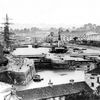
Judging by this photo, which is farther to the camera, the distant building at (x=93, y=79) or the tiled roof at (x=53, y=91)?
the distant building at (x=93, y=79)

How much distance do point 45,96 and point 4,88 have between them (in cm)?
536

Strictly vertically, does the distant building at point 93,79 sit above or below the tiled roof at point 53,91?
above

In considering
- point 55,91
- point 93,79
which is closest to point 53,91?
point 55,91

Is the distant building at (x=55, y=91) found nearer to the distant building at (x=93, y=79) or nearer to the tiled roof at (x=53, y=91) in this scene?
the tiled roof at (x=53, y=91)

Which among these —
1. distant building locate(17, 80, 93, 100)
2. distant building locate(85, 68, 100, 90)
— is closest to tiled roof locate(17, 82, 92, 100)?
distant building locate(17, 80, 93, 100)

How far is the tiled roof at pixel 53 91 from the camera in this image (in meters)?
34.1

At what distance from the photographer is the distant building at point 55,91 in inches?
1346

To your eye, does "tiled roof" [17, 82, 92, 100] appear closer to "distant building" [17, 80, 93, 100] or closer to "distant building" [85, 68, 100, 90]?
"distant building" [17, 80, 93, 100]

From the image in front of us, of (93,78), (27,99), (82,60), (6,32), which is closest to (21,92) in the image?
(27,99)

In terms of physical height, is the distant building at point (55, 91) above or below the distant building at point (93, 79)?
below

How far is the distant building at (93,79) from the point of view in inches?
1531

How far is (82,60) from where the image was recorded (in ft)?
188

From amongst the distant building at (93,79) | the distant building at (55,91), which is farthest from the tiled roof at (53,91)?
the distant building at (93,79)

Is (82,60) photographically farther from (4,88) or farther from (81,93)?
(4,88)
